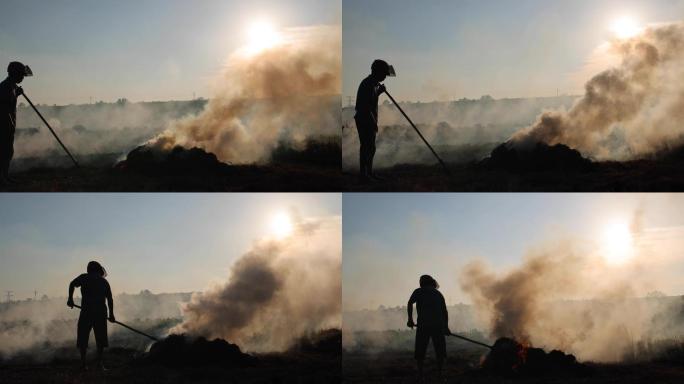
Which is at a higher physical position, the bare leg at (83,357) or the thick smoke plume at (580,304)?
the thick smoke plume at (580,304)

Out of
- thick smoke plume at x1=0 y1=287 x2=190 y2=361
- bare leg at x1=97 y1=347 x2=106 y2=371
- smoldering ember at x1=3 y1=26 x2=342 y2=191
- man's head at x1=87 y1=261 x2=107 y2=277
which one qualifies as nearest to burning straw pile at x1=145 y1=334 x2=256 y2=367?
thick smoke plume at x1=0 y1=287 x2=190 y2=361

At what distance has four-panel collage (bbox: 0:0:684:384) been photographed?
6.16 meters

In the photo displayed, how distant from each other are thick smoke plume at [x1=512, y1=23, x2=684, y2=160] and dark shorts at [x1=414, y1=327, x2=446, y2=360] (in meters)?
1.44

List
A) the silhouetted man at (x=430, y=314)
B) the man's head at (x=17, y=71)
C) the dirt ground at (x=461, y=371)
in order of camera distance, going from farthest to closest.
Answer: the man's head at (x=17, y=71) < the silhouetted man at (x=430, y=314) < the dirt ground at (x=461, y=371)

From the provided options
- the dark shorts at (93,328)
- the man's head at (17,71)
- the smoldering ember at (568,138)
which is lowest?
the dark shorts at (93,328)

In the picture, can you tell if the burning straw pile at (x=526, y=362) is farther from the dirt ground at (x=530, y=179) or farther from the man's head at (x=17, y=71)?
the man's head at (x=17, y=71)

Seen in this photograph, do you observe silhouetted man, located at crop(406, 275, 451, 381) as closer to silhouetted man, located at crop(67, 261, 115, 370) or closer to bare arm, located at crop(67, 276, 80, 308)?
silhouetted man, located at crop(67, 261, 115, 370)

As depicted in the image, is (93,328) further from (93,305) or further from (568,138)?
(568,138)

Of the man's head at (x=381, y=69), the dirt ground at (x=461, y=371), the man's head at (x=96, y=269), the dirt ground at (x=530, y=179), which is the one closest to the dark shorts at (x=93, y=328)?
the man's head at (x=96, y=269)

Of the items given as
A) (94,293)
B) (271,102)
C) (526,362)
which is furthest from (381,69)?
(94,293)

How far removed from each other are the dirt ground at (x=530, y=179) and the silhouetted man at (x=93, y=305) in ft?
6.10

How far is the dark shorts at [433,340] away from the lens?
6188 millimetres

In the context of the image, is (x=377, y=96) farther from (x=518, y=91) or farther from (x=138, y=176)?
(x=138, y=176)

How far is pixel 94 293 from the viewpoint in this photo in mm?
6285
